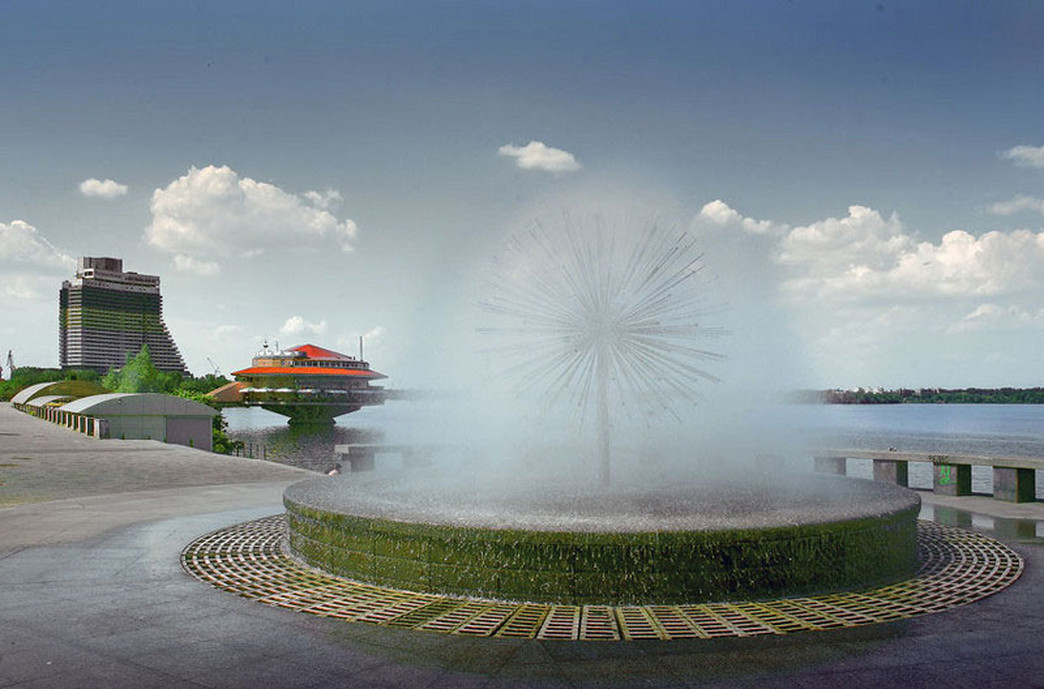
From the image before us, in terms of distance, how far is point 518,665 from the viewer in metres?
5.39

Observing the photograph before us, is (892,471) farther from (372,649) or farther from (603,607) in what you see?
(372,649)

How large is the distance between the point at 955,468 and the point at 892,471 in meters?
1.61

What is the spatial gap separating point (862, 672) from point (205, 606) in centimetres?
539

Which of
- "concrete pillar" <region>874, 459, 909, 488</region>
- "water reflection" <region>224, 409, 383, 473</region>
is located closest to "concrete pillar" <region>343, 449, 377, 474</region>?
"concrete pillar" <region>874, 459, 909, 488</region>

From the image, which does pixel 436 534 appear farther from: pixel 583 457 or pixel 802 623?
pixel 583 457

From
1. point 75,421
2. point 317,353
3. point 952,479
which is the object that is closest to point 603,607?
point 952,479

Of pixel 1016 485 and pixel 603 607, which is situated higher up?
pixel 1016 485

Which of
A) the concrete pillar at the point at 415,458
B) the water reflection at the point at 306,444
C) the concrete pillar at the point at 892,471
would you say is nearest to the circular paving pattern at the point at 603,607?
the concrete pillar at the point at 892,471

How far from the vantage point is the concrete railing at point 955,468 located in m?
13.5

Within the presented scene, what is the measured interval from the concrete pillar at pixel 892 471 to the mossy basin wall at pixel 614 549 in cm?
770

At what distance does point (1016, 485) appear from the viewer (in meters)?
13.5

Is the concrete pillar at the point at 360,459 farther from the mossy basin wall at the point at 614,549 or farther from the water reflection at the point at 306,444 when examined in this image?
the water reflection at the point at 306,444

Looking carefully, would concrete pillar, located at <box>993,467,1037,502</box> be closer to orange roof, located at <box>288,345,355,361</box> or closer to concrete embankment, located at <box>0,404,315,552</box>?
concrete embankment, located at <box>0,404,315,552</box>

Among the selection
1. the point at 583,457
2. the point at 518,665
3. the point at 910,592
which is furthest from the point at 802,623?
the point at 583,457
